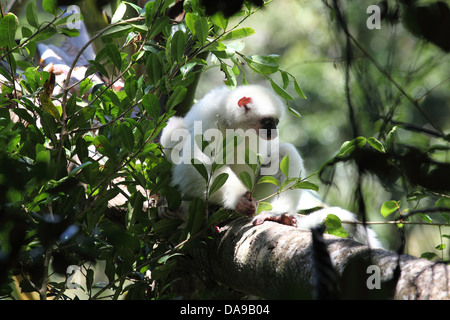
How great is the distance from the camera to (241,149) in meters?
3.04

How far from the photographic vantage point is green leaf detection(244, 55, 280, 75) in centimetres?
203

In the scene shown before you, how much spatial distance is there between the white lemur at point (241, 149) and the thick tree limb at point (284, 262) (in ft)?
0.74

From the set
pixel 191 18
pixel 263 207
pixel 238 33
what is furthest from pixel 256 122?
pixel 191 18

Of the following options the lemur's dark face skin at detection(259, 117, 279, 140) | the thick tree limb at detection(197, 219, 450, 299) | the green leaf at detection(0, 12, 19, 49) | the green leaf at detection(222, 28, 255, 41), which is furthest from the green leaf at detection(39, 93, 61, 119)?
the lemur's dark face skin at detection(259, 117, 279, 140)

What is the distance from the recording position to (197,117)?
116 inches

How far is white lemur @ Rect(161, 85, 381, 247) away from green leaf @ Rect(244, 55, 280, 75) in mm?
518

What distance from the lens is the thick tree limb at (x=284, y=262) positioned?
1060 mm

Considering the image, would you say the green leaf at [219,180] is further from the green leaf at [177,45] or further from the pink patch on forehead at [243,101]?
the pink patch on forehead at [243,101]

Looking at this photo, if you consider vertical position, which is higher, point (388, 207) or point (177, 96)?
point (177, 96)

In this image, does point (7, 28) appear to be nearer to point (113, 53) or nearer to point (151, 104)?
point (113, 53)

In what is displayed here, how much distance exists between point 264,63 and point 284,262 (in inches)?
36.3

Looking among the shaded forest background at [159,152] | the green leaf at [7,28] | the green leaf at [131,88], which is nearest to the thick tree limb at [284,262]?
the shaded forest background at [159,152]
